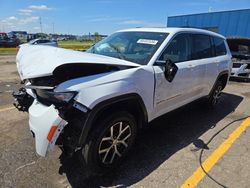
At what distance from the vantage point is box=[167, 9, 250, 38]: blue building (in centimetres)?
1767

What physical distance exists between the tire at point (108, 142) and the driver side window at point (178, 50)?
1156mm

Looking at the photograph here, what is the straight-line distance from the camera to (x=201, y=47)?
4.91 metres

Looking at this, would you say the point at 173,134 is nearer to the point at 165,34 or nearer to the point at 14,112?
the point at 165,34

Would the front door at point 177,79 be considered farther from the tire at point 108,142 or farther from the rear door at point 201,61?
the tire at point 108,142

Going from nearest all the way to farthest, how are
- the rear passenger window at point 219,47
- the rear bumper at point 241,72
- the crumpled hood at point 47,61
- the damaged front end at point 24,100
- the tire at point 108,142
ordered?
1. the crumpled hood at point 47,61
2. the tire at point 108,142
3. the damaged front end at point 24,100
4. the rear passenger window at point 219,47
5. the rear bumper at point 241,72

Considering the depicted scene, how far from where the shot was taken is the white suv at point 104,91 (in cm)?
268

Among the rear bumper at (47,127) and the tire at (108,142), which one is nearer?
the rear bumper at (47,127)

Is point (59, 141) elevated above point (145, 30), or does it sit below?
below

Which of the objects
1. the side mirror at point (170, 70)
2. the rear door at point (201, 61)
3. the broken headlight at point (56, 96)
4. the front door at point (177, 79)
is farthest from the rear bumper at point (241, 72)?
the broken headlight at point (56, 96)

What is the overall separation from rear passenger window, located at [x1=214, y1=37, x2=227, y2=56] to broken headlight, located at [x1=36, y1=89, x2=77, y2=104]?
3990 mm

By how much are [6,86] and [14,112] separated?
3191mm

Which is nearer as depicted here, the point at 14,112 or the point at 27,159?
the point at 27,159

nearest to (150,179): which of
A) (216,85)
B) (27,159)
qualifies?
(27,159)

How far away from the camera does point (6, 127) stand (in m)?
4.57
